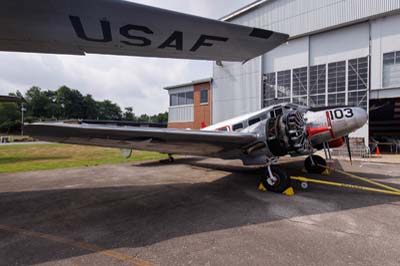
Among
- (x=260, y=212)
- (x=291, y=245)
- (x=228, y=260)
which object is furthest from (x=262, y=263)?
(x=260, y=212)

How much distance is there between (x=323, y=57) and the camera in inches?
652

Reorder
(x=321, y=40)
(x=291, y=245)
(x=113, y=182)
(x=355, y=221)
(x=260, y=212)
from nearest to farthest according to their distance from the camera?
(x=291, y=245) < (x=355, y=221) < (x=260, y=212) < (x=113, y=182) < (x=321, y=40)

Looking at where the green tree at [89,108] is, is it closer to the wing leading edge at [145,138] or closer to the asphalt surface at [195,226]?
the asphalt surface at [195,226]

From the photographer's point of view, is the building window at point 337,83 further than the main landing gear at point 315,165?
Yes

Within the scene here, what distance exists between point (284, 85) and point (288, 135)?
14931 millimetres

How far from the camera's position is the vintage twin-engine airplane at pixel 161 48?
158 inches

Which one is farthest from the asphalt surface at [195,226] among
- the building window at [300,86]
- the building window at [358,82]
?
the building window at [300,86]

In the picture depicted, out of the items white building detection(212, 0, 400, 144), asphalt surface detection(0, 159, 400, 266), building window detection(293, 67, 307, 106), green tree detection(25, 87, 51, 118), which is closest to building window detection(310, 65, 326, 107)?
white building detection(212, 0, 400, 144)

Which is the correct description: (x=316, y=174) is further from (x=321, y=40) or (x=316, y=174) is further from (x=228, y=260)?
(x=321, y=40)

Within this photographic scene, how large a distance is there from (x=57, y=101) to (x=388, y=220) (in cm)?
11747

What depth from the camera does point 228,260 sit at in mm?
2652

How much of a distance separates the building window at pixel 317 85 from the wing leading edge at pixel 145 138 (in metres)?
14.1

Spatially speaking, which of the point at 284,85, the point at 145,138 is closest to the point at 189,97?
the point at 284,85

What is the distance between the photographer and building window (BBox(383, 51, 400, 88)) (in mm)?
13738
